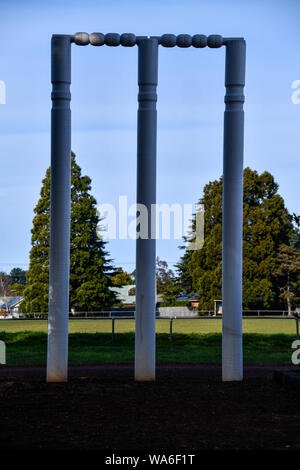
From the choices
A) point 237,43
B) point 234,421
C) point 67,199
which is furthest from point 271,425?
point 237,43

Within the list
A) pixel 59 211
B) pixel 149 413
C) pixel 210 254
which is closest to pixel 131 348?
pixel 59 211

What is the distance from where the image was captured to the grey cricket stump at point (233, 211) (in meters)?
12.1

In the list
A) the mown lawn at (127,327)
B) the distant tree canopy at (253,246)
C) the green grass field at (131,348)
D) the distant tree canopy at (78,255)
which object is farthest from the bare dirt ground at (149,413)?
the distant tree canopy at (253,246)

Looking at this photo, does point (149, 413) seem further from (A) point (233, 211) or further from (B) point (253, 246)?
(B) point (253, 246)

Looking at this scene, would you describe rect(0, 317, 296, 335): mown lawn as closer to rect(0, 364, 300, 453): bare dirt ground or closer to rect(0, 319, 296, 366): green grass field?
rect(0, 319, 296, 366): green grass field

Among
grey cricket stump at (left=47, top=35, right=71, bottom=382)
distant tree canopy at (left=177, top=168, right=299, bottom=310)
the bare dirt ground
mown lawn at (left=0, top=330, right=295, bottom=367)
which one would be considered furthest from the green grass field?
distant tree canopy at (left=177, top=168, right=299, bottom=310)

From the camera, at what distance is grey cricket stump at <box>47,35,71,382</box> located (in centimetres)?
1197

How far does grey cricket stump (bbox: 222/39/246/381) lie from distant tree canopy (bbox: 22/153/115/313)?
1338 inches

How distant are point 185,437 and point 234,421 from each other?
3.83ft

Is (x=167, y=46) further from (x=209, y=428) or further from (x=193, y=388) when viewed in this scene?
(x=209, y=428)

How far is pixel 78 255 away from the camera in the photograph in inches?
1854

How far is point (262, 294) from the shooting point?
52125mm

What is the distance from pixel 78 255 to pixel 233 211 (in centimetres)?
3549

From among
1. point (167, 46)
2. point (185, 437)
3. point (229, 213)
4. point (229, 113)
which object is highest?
point (167, 46)
